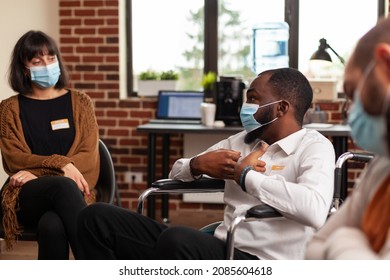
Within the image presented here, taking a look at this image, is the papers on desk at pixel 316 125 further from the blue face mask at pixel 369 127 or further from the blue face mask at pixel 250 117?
the blue face mask at pixel 369 127

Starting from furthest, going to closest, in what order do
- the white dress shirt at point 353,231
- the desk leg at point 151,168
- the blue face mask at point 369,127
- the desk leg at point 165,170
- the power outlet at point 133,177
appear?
the power outlet at point 133,177 → the desk leg at point 165,170 → the desk leg at point 151,168 → the white dress shirt at point 353,231 → the blue face mask at point 369,127

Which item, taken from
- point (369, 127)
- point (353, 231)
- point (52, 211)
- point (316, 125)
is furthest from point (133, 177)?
point (369, 127)

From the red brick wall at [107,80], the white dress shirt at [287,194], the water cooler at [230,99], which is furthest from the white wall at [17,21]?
the white dress shirt at [287,194]

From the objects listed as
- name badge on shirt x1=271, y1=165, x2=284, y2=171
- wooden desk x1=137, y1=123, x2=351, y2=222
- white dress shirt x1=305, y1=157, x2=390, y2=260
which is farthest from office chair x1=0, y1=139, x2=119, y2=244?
white dress shirt x1=305, y1=157, x2=390, y2=260

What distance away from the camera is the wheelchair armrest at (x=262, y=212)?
1750 millimetres

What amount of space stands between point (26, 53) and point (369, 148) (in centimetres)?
203

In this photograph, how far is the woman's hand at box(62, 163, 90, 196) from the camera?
255cm

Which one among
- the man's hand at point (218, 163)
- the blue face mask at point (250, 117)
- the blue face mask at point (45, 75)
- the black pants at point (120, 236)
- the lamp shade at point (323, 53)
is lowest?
the black pants at point (120, 236)

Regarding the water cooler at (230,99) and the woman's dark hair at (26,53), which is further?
the water cooler at (230,99)

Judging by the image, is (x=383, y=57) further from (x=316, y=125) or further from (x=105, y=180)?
(x=316, y=125)

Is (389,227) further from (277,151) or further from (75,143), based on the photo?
(75,143)

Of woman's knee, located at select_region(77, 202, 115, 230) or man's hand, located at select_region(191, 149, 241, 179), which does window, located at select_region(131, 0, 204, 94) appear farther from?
woman's knee, located at select_region(77, 202, 115, 230)

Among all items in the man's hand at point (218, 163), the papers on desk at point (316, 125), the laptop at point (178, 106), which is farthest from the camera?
the laptop at point (178, 106)

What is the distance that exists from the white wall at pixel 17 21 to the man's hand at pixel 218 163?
1905 mm
